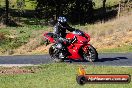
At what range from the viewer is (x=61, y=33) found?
1842cm

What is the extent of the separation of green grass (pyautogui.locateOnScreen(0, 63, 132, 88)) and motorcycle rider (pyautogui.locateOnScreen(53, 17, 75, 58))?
1415 millimetres

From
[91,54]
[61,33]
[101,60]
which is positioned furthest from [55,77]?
[101,60]

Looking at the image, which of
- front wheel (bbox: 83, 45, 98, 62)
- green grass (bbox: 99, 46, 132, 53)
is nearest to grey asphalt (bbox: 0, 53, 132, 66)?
front wheel (bbox: 83, 45, 98, 62)

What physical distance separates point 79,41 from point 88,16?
4828 cm

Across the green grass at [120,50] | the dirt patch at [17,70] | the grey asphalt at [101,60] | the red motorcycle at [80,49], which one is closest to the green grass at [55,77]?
the dirt patch at [17,70]

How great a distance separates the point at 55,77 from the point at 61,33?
4.28 metres

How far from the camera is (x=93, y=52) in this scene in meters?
18.0

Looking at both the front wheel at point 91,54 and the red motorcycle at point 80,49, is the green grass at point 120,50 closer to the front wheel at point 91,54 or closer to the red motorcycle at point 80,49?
the red motorcycle at point 80,49

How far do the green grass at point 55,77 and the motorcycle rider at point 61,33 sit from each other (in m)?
1.41

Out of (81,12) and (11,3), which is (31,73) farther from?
(11,3)

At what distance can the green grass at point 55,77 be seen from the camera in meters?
13.1

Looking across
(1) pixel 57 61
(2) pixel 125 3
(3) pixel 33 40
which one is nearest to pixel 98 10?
(2) pixel 125 3

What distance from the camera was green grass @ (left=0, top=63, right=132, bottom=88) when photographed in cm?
1308

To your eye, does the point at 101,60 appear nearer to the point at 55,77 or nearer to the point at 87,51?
the point at 87,51
